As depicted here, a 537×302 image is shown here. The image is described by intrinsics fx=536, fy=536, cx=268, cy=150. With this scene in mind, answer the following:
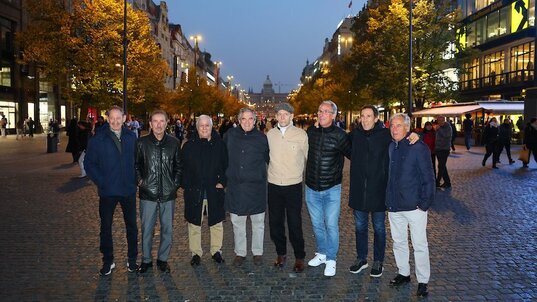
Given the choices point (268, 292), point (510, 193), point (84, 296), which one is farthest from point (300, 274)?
point (510, 193)

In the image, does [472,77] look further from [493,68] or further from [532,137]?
[532,137]

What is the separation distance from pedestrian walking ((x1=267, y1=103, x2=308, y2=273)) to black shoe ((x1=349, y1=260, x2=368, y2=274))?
0.61m

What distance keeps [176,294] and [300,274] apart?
155 centimetres

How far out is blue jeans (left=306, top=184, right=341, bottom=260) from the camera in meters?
6.37

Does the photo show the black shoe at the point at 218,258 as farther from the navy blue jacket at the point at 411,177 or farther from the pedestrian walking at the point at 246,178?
the navy blue jacket at the point at 411,177

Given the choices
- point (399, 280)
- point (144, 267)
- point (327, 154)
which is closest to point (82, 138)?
point (144, 267)

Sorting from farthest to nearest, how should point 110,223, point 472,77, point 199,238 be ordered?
1. point 472,77
2. point 199,238
3. point 110,223

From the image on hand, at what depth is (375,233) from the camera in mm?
6359

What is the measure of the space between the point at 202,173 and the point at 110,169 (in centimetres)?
108

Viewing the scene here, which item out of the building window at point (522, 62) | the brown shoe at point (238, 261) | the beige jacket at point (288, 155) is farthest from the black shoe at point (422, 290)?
the building window at point (522, 62)

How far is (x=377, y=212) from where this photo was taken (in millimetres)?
6188

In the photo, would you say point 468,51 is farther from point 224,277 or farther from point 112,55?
point 224,277

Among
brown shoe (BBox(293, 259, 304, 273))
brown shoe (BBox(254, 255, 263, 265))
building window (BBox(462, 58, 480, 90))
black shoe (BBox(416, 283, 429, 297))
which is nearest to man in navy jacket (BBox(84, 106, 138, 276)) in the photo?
brown shoe (BBox(254, 255, 263, 265))

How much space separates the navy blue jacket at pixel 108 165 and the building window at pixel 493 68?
44.2 m
